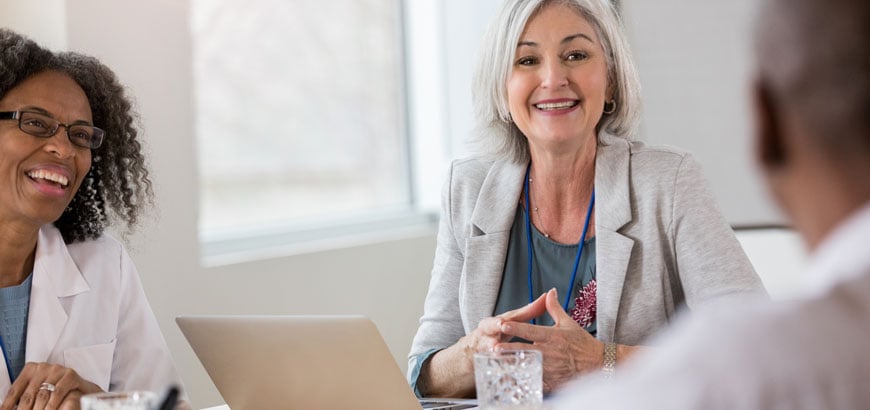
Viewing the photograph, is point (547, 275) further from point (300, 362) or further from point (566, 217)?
point (300, 362)

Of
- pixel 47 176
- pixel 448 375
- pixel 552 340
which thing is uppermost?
pixel 47 176

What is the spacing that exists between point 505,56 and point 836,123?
1.91m

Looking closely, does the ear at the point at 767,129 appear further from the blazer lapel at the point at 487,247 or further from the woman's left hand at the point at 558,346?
the blazer lapel at the point at 487,247

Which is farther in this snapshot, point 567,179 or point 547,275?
point 567,179

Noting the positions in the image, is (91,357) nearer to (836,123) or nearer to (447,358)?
(447,358)

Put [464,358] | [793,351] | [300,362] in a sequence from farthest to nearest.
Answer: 1. [464,358]
2. [300,362]
3. [793,351]

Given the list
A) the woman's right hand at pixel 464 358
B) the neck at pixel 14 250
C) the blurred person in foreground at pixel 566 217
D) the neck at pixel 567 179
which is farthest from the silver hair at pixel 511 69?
the neck at pixel 14 250

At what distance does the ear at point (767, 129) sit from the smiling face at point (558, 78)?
1.74 m

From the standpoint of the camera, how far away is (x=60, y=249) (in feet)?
7.48

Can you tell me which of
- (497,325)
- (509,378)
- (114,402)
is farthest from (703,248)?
(114,402)

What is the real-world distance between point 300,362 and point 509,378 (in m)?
0.37

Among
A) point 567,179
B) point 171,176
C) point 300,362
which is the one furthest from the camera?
point 171,176

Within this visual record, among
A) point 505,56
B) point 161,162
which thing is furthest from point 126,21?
point 505,56

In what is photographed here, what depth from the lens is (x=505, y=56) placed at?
8.33ft
